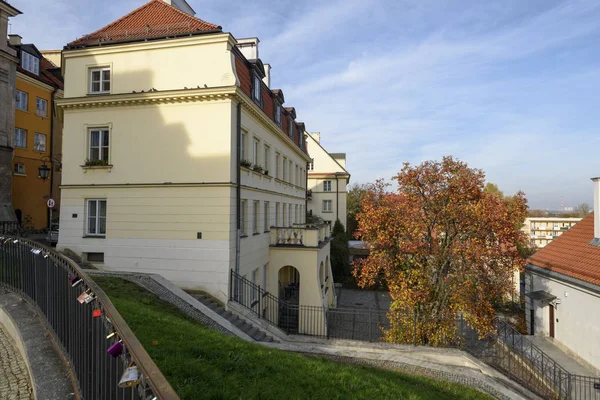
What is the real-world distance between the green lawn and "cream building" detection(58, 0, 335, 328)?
5470 millimetres

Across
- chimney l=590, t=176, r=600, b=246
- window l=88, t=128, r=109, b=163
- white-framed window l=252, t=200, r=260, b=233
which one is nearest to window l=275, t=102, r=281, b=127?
white-framed window l=252, t=200, r=260, b=233

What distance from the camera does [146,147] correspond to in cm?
1491

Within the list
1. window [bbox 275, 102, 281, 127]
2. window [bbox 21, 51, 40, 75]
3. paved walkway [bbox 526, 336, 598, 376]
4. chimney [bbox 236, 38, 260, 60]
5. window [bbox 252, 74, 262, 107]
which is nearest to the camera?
paved walkway [bbox 526, 336, 598, 376]

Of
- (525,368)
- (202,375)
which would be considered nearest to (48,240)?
(202,375)

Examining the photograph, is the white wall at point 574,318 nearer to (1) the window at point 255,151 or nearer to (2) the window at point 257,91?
(1) the window at point 255,151

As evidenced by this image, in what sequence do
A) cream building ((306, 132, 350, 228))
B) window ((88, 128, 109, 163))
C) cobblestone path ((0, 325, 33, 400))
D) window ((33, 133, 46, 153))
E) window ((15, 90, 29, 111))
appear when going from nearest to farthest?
cobblestone path ((0, 325, 33, 400))
window ((88, 128, 109, 163))
window ((15, 90, 29, 111))
window ((33, 133, 46, 153))
cream building ((306, 132, 350, 228))

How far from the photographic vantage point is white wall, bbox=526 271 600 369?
13.3 m

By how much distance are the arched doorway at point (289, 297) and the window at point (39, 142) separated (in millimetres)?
20116

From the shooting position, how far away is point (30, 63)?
2659 centimetres

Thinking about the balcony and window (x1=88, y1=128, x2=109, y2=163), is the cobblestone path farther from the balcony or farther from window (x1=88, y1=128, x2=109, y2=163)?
the balcony

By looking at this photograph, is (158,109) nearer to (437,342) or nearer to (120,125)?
(120,125)

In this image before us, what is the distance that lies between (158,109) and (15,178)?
17245 millimetres

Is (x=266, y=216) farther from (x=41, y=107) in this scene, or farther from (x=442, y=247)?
(x=41, y=107)

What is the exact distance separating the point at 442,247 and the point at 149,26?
47.6 feet
